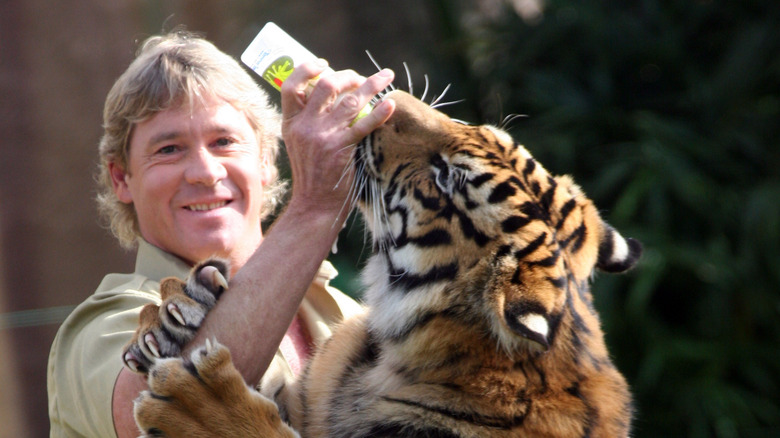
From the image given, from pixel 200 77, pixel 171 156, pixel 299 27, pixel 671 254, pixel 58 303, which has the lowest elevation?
pixel 58 303

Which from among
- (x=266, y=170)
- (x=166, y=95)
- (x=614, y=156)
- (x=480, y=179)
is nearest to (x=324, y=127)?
(x=480, y=179)

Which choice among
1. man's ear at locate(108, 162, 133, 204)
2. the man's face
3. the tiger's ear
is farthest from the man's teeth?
the tiger's ear

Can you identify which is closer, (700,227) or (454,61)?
(700,227)

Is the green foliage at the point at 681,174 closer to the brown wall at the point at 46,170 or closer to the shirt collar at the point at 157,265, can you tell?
the brown wall at the point at 46,170

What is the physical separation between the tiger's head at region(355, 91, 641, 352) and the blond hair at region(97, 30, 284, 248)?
0.47 meters

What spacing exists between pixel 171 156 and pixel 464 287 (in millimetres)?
867

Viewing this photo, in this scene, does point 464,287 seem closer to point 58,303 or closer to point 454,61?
point 58,303

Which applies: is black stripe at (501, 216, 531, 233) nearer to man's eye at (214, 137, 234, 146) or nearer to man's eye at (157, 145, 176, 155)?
man's eye at (214, 137, 234, 146)

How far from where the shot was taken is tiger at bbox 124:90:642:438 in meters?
1.97

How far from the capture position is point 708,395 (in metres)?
5.32

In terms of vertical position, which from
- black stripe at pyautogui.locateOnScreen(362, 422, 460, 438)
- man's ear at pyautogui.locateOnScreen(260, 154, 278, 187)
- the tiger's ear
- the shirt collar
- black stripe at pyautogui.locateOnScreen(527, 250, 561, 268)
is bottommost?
black stripe at pyautogui.locateOnScreen(362, 422, 460, 438)

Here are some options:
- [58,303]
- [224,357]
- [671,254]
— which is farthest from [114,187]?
Result: [671,254]

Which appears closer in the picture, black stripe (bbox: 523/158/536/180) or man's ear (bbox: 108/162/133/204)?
black stripe (bbox: 523/158/536/180)

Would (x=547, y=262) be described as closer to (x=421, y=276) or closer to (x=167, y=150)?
(x=421, y=276)
